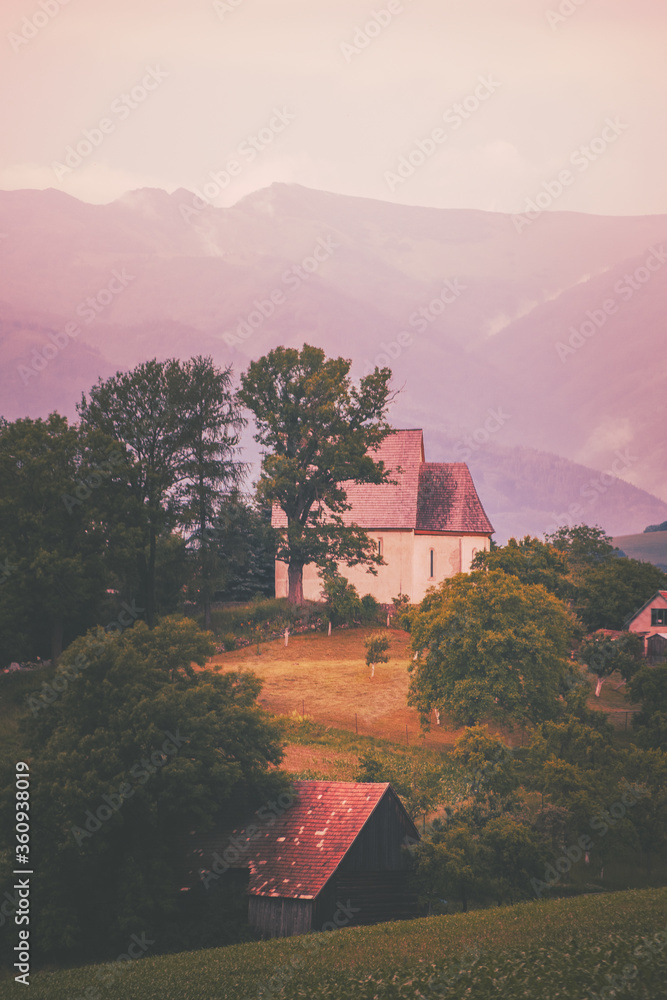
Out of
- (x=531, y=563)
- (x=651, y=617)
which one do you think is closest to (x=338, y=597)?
(x=531, y=563)

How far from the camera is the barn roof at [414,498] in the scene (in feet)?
241

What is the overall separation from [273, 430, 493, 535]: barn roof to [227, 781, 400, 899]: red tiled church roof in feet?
137

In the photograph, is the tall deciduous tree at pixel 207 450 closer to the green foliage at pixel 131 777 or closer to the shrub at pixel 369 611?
the shrub at pixel 369 611

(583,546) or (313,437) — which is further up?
(313,437)

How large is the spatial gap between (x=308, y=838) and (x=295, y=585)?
3769cm

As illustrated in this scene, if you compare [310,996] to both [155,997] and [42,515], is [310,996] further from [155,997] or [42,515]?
[42,515]

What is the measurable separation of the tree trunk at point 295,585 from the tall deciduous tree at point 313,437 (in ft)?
0.26

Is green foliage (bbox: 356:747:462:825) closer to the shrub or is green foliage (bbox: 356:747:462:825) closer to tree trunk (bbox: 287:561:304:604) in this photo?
the shrub

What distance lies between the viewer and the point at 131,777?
95.9ft

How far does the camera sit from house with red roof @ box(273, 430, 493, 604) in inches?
2852

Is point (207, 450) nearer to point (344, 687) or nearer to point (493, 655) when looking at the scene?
point (344, 687)

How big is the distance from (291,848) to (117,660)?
9058 mm

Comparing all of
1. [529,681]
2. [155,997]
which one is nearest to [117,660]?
[155,997]

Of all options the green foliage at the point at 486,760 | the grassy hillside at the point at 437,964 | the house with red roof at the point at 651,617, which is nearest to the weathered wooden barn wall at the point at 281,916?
the grassy hillside at the point at 437,964
